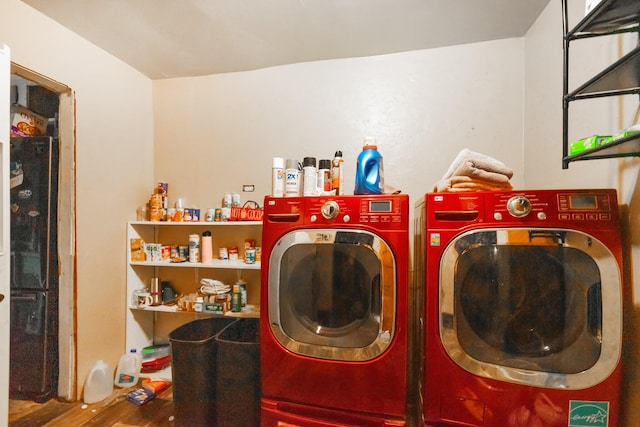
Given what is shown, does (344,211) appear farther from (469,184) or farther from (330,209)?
(469,184)

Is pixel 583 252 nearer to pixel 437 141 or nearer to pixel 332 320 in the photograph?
pixel 332 320

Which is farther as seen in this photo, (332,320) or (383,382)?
(332,320)

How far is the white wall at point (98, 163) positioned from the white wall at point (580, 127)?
2.68 meters

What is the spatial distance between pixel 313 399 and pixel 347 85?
191cm

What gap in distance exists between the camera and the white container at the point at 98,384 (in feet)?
6.20

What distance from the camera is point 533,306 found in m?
1.06

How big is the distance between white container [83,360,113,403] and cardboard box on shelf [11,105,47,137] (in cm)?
156

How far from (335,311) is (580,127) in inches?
52.9

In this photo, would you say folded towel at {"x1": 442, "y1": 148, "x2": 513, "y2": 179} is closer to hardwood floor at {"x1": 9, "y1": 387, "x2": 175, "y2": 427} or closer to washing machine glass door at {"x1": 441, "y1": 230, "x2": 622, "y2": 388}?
washing machine glass door at {"x1": 441, "y1": 230, "x2": 622, "y2": 388}

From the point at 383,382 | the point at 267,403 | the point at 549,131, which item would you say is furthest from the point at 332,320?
the point at 549,131

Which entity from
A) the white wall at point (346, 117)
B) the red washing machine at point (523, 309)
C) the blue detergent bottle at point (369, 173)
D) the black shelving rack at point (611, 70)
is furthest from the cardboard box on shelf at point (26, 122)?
the black shelving rack at point (611, 70)

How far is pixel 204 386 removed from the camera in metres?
1.53

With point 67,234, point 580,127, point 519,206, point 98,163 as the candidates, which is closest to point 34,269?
point 67,234

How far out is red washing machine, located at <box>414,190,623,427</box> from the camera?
947 millimetres
